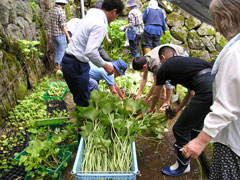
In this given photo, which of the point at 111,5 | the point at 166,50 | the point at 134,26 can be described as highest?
the point at 111,5

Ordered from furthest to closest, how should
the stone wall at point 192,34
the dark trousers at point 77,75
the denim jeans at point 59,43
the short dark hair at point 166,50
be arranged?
the stone wall at point 192,34
the denim jeans at point 59,43
the short dark hair at point 166,50
the dark trousers at point 77,75

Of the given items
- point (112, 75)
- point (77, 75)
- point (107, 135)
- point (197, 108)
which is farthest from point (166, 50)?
point (107, 135)

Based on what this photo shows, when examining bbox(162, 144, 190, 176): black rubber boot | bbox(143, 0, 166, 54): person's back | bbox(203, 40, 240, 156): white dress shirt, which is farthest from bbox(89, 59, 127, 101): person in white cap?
bbox(143, 0, 166, 54): person's back

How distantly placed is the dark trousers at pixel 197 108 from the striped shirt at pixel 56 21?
424 cm

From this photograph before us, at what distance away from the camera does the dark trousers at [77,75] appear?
8.79 ft

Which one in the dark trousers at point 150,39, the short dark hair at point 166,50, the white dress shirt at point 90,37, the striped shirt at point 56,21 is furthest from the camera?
the dark trousers at point 150,39

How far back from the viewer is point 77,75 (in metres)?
2.73

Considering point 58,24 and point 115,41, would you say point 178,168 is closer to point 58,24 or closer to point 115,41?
point 58,24

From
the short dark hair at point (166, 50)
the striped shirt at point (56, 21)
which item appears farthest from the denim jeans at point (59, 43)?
the short dark hair at point (166, 50)

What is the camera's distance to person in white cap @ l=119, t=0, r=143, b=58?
572 cm

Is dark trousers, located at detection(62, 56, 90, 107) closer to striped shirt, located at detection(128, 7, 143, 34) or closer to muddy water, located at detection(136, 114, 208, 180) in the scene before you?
muddy water, located at detection(136, 114, 208, 180)

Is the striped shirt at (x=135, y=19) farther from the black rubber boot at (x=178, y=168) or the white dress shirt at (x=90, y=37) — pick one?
the black rubber boot at (x=178, y=168)

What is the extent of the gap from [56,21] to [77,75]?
10.1 feet

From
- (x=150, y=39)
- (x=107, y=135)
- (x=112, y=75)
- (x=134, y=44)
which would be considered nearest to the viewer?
(x=107, y=135)
